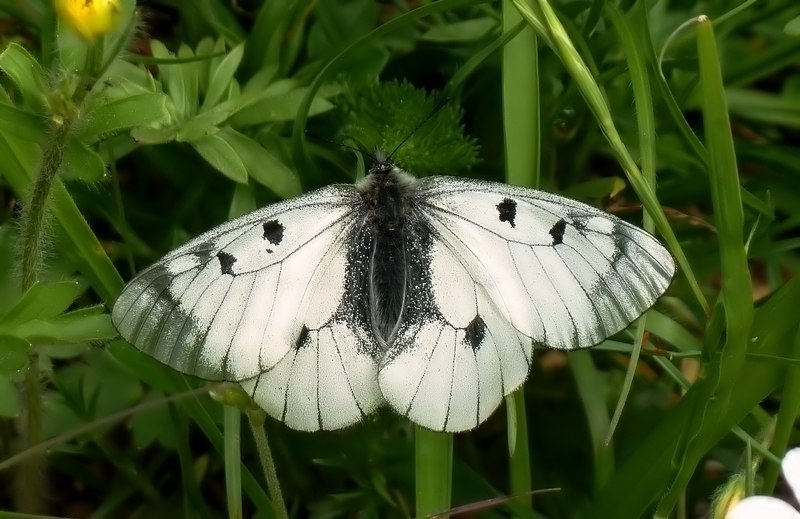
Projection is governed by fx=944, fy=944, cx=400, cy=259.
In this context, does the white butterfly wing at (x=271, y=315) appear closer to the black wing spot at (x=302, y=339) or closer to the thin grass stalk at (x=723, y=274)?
the black wing spot at (x=302, y=339)

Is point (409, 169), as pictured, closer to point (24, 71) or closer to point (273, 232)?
point (273, 232)

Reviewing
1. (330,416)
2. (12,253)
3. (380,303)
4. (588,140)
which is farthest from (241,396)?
(588,140)

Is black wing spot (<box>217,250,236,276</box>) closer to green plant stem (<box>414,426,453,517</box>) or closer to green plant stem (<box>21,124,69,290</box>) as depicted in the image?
green plant stem (<box>21,124,69,290</box>)

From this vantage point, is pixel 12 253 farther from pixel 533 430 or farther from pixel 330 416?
pixel 533 430

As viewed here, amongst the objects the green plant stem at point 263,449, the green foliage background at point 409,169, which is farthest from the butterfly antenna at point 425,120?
the green plant stem at point 263,449

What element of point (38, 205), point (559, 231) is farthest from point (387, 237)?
point (38, 205)

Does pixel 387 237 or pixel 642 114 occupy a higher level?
pixel 642 114
